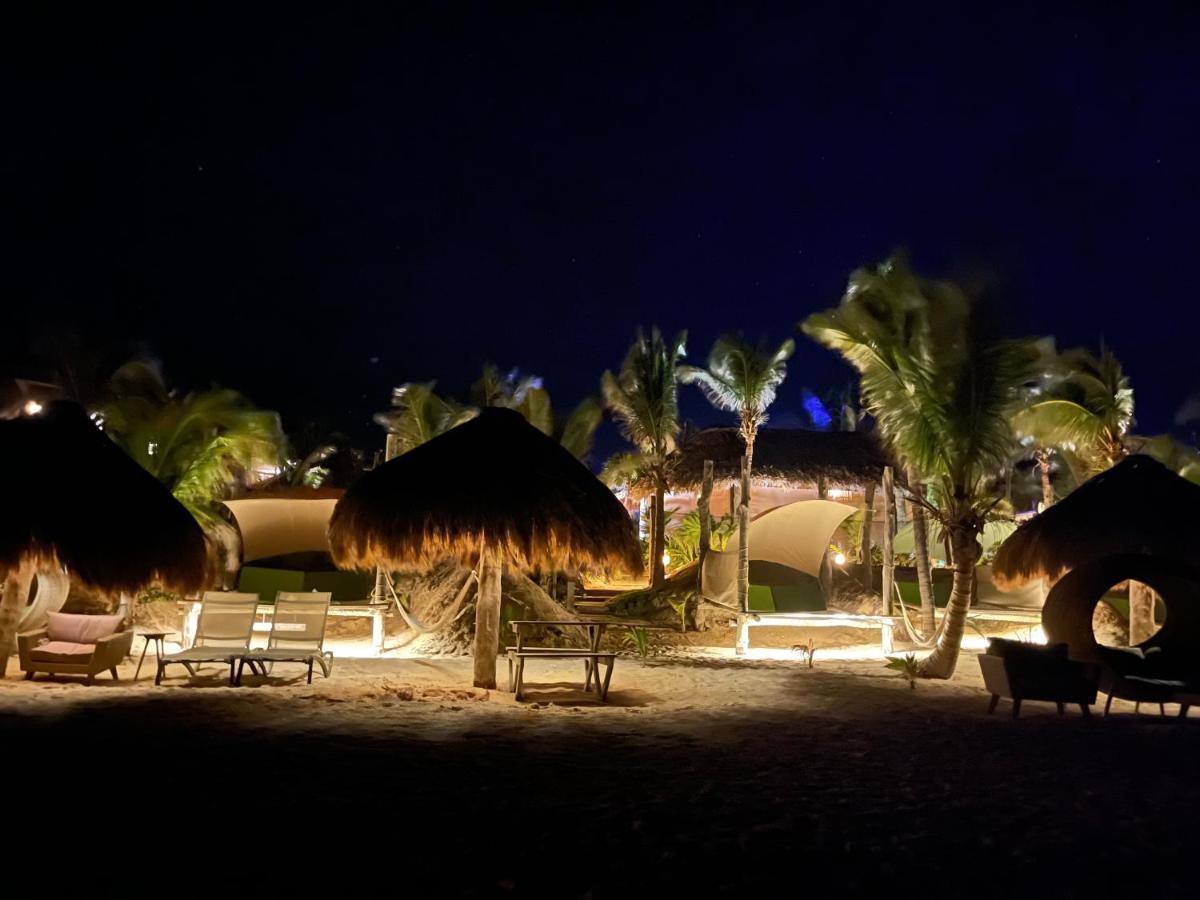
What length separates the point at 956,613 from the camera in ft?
36.6

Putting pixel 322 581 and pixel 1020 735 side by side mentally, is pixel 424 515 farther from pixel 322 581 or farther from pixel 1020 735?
pixel 322 581

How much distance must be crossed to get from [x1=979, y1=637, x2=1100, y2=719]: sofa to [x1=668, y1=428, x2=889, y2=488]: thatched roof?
644 inches

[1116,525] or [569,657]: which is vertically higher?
[1116,525]

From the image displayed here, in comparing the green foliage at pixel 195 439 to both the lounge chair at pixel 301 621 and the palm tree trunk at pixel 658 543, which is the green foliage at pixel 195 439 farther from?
the palm tree trunk at pixel 658 543

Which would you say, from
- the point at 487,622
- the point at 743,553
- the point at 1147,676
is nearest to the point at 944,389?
the point at 1147,676

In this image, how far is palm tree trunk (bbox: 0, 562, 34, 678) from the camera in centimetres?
930

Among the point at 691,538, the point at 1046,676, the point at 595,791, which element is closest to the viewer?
the point at 595,791

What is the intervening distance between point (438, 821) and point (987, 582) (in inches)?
633

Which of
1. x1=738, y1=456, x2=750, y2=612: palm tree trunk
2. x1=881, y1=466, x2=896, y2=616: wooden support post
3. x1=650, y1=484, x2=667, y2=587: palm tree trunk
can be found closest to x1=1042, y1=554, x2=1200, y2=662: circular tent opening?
x1=881, y1=466, x2=896, y2=616: wooden support post

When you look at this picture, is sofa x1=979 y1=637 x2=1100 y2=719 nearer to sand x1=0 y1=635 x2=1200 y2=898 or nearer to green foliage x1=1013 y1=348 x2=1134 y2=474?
sand x1=0 y1=635 x2=1200 y2=898

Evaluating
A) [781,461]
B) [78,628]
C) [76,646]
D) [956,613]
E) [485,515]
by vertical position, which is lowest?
[76,646]

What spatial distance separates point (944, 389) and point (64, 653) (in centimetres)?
1033

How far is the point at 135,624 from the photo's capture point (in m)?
15.1

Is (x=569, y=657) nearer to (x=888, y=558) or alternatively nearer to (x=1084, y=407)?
(x=888, y=558)
